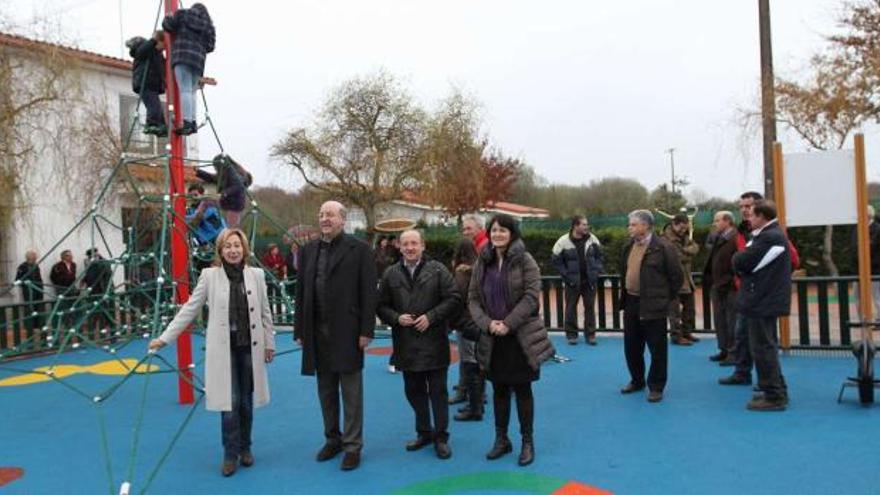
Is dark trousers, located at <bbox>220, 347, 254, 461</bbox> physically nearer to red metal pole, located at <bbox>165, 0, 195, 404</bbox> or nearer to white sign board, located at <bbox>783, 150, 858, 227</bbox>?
red metal pole, located at <bbox>165, 0, 195, 404</bbox>

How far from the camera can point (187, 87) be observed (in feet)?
21.9

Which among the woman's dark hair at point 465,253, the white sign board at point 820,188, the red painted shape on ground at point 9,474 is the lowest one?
the red painted shape on ground at point 9,474

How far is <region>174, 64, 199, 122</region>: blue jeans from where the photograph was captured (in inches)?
260

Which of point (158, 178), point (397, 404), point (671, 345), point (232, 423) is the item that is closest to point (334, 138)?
Answer: point (158, 178)

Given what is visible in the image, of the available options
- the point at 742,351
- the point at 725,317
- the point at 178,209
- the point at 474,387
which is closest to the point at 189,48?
the point at 178,209

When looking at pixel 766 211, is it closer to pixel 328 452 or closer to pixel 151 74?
pixel 328 452

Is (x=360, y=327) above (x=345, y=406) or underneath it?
above

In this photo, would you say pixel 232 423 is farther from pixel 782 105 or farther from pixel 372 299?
pixel 782 105

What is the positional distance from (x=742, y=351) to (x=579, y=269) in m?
3.13

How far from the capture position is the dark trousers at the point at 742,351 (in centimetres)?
703

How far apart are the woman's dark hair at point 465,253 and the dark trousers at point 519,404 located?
158 centimetres

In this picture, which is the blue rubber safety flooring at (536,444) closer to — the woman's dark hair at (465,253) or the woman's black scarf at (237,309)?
the woman's black scarf at (237,309)

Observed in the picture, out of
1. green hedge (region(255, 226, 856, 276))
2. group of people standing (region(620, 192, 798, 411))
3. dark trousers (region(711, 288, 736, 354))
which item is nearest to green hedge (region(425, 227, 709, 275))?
green hedge (region(255, 226, 856, 276))

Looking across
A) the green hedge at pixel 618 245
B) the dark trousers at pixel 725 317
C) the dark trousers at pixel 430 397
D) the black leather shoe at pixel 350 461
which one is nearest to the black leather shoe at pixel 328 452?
the black leather shoe at pixel 350 461
